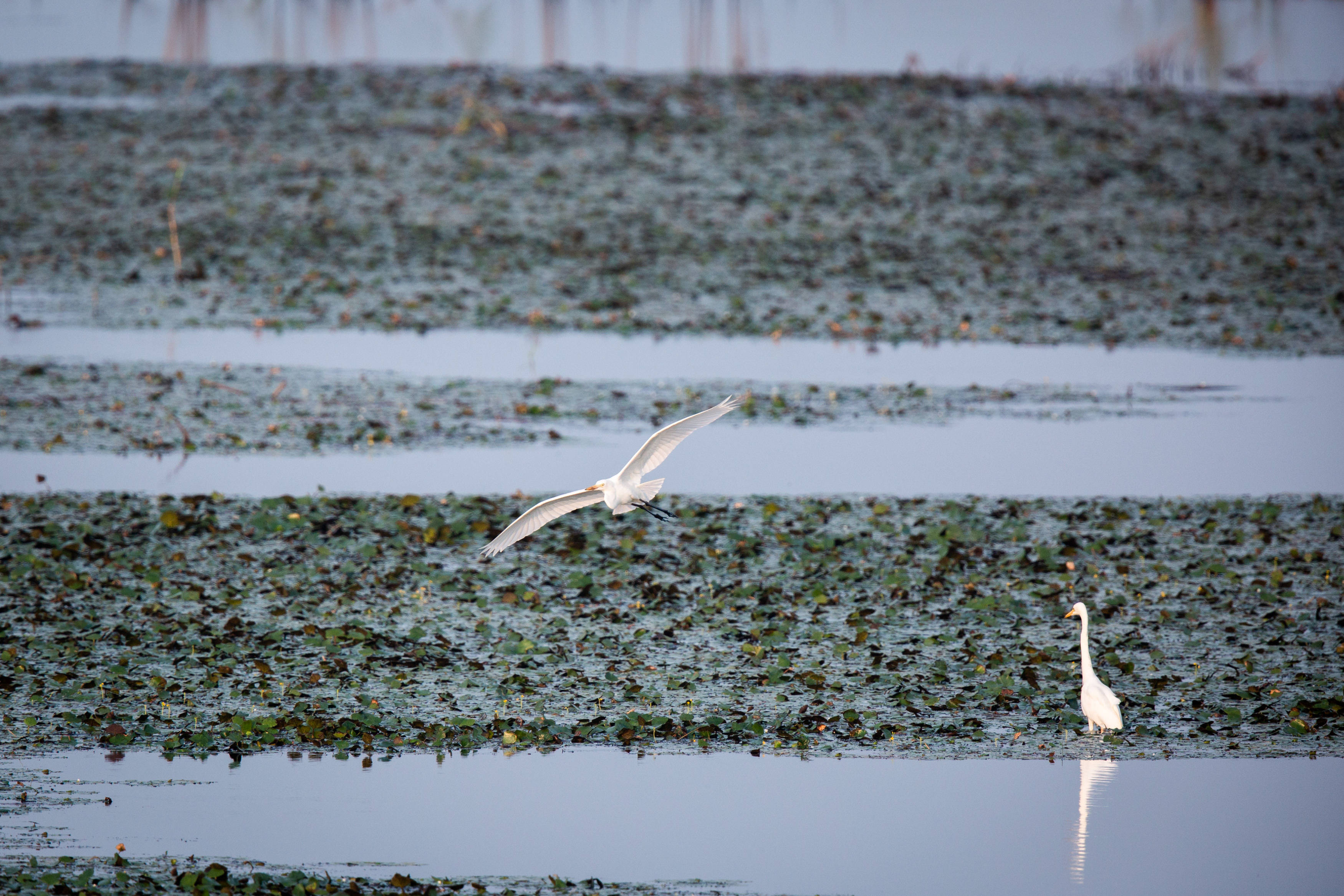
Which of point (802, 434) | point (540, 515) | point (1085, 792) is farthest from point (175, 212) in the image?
point (1085, 792)

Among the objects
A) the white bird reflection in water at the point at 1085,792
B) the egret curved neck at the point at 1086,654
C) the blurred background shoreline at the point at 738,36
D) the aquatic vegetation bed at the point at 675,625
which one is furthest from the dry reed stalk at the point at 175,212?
the white bird reflection in water at the point at 1085,792

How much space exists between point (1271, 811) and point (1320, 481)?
7.50 m

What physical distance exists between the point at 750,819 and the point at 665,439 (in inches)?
93.3

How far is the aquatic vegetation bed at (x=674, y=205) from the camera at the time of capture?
2200cm

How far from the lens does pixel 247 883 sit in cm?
748

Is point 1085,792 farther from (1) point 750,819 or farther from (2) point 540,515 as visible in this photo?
(2) point 540,515

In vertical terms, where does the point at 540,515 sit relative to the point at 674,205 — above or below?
below

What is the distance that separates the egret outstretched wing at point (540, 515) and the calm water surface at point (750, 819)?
1.37m

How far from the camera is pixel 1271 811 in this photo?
879 cm

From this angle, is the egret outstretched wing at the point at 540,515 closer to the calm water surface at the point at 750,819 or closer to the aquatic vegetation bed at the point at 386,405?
the calm water surface at the point at 750,819

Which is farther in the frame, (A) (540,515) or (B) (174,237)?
(B) (174,237)

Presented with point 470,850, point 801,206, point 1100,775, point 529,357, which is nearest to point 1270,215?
point 801,206

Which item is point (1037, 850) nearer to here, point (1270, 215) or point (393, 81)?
point (1270, 215)

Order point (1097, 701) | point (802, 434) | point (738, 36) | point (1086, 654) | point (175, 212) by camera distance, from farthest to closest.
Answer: point (738, 36), point (175, 212), point (802, 434), point (1086, 654), point (1097, 701)
